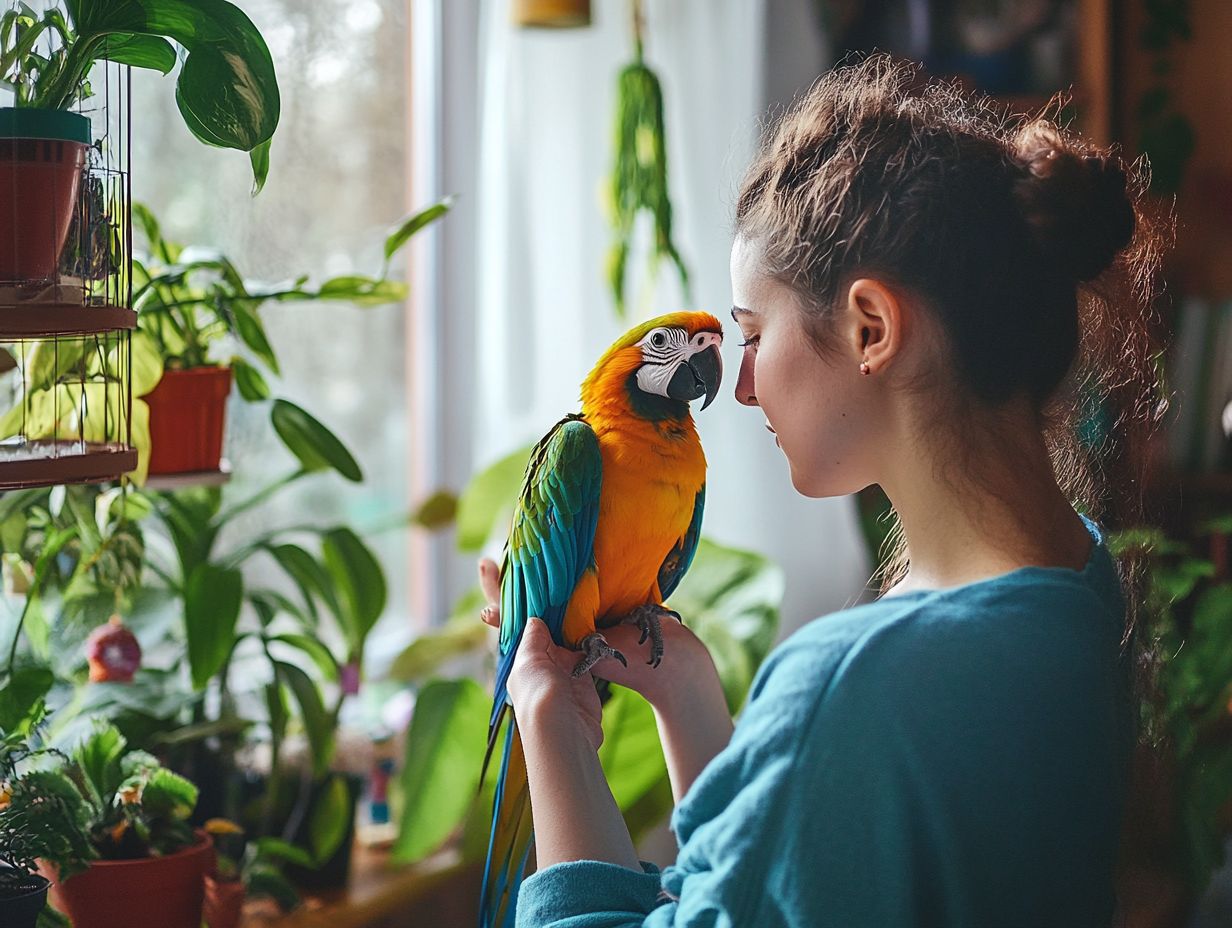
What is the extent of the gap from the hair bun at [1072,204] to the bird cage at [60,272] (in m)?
0.63

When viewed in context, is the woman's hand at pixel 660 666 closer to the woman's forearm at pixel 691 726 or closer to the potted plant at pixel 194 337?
the woman's forearm at pixel 691 726

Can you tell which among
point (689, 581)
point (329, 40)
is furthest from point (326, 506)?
point (329, 40)

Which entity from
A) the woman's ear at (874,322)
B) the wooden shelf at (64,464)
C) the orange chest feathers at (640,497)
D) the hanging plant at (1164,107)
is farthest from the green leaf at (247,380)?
the hanging plant at (1164,107)

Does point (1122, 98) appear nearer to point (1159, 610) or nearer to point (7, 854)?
point (1159, 610)

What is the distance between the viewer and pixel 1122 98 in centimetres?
218

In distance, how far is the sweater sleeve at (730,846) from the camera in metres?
0.63

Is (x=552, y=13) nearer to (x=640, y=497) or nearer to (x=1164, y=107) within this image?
(x=640, y=497)

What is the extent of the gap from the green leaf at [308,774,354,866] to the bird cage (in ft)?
2.10

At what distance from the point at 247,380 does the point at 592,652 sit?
20.2 inches

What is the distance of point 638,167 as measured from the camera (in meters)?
1.73

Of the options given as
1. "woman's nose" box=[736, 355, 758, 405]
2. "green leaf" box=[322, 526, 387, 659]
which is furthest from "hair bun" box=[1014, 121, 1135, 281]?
"green leaf" box=[322, 526, 387, 659]

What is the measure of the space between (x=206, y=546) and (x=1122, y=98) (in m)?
1.89

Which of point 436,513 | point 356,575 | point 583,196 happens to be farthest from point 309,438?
point 583,196

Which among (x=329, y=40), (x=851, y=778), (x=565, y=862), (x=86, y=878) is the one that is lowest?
(x=86, y=878)
